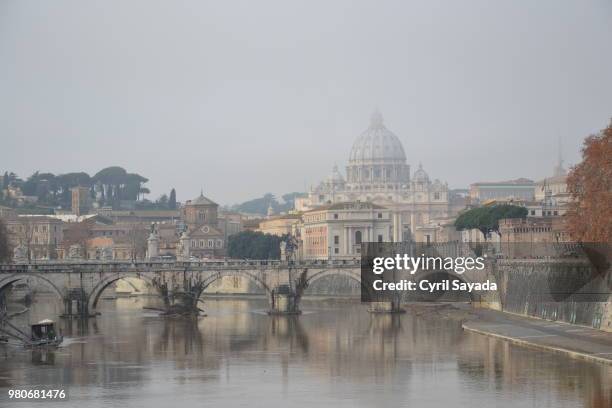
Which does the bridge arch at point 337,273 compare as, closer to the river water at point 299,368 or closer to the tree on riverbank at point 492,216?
the river water at point 299,368

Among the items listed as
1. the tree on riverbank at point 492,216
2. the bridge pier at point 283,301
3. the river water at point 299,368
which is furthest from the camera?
the tree on riverbank at point 492,216

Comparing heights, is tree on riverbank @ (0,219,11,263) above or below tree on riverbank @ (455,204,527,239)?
below

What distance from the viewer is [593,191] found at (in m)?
67.7

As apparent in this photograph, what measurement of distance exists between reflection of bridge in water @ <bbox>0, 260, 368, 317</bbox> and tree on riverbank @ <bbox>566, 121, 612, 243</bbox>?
789 inches

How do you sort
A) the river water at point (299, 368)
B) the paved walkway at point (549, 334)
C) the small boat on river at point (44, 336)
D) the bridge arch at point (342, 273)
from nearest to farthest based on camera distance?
the river water at point (299, 368)
the paved walkway at point (549, 334)
the small boat on river at point (44, 336)
the bridge arch at point (342, 273)

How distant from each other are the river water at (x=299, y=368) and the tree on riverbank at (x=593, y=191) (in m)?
5.59

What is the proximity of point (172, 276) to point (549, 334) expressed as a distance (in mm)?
27666

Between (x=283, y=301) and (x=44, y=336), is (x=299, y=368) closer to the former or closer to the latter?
(x=44, y=336)

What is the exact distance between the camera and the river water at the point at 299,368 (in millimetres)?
50219

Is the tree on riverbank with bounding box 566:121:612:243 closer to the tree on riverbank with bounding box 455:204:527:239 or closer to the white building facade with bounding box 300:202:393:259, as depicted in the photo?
the tree on riverbank with bounding box 455:204:527:239

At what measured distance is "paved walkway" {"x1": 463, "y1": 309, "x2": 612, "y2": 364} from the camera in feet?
190

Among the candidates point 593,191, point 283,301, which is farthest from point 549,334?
point 283,301

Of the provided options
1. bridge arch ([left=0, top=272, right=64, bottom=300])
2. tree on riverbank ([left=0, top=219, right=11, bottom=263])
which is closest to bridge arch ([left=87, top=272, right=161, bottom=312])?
bridge arch ([left=0, top=272, right=64, bottom=300])

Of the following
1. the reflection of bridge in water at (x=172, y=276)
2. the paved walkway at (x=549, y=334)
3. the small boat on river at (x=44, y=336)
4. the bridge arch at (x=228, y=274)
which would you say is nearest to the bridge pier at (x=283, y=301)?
the reflection of bridge in water at (x=172, y=276)
